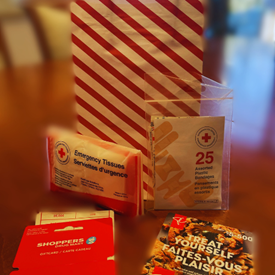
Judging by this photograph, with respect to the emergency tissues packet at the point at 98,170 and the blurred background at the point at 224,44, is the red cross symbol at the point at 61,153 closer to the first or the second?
the emergency tissues packet at the point at 98,170

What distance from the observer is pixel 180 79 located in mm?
708

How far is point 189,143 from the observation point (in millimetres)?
662

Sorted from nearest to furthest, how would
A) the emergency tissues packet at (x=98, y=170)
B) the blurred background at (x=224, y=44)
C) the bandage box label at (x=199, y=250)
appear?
the bandage box label at (x=199, y=250), the emergency tissues packet at (x=98, y=170), the blurred background at (x=224, y=44)

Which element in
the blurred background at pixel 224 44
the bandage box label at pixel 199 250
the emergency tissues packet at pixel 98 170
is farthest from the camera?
the blurred background at pixel 224 44

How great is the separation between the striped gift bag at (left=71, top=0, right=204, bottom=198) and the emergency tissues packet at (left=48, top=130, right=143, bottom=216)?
8 cm

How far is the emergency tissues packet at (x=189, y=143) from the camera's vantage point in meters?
0.66

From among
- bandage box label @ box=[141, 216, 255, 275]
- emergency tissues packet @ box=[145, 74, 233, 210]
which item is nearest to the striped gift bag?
emergency tissues packet @ box=[145, 74, 233, 210]

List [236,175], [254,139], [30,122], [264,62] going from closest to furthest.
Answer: [236,175]
[254,139]
[30,122]
[264,62]

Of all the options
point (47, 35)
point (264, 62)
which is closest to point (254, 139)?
point (264, 62)

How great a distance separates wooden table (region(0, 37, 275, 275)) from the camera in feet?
1.98

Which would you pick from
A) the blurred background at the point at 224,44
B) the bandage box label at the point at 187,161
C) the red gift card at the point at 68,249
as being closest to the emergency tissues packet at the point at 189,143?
the bandage box label at the point at 187,161

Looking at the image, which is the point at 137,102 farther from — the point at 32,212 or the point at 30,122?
the point at 30,122

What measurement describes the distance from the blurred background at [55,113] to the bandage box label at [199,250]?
0.11 feet

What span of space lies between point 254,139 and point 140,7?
578 millimetres
